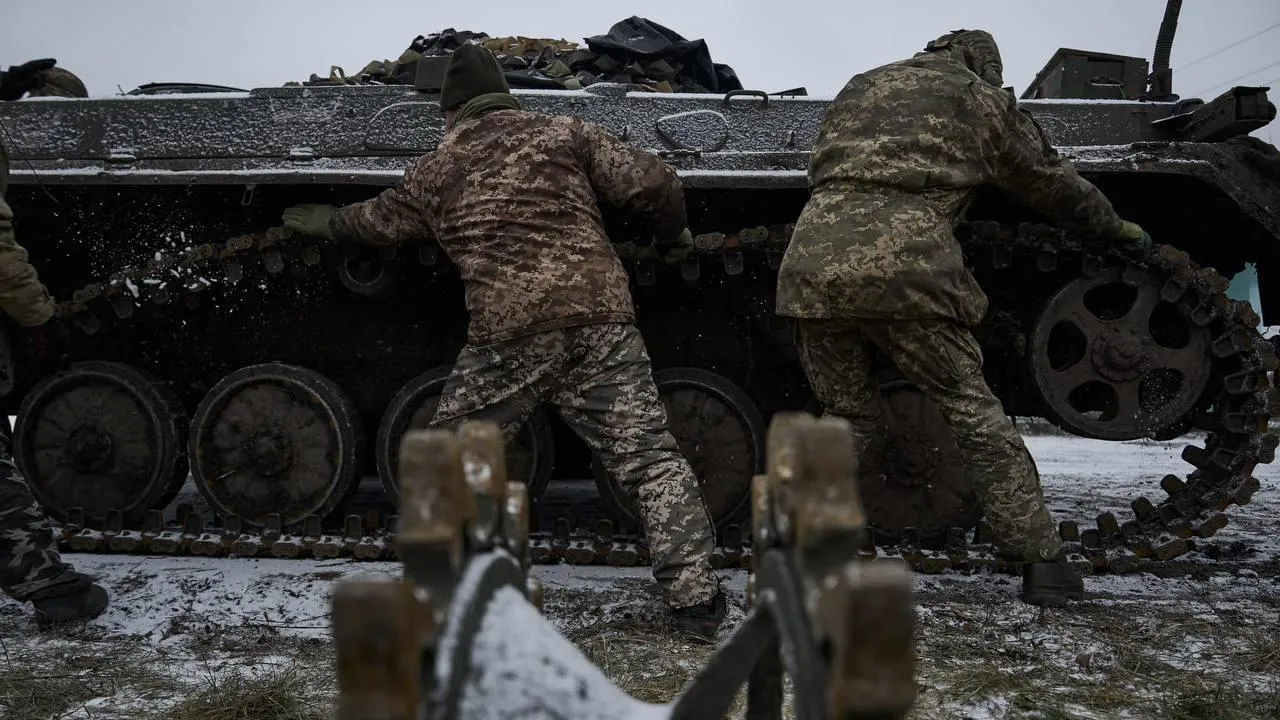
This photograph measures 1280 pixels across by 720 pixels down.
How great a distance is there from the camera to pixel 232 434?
4.18 meters

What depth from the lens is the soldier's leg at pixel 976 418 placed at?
312 cm

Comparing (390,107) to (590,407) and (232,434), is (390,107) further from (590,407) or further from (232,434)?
(590,407)

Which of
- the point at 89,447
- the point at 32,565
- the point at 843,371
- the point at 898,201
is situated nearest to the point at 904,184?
the point at 898,201

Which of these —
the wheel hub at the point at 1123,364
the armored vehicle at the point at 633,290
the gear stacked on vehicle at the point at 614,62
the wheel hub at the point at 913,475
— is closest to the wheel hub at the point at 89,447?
the armored vehicle at the point at 633,290

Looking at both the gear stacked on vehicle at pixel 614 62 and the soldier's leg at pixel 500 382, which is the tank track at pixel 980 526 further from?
the gear stacked on vehicle at pixel 614 62

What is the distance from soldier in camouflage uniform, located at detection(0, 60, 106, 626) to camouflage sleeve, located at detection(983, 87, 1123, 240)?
3.26 meters

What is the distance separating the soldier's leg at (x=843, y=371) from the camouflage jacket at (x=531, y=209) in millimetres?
657

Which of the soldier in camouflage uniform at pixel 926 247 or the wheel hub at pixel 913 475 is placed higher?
the soldier in camouflage uniform at pixel 926 247

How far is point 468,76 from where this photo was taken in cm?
335

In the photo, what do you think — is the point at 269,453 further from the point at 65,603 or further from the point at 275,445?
the point at 65,603

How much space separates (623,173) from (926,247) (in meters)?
1.03

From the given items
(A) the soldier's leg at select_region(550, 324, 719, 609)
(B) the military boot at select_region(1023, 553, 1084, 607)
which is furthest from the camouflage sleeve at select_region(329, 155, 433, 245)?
(B) the military boot at select_region(1023, 553, 1084, 607)

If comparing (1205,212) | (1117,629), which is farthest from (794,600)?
(1205,212)

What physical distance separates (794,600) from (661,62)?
449 cm
